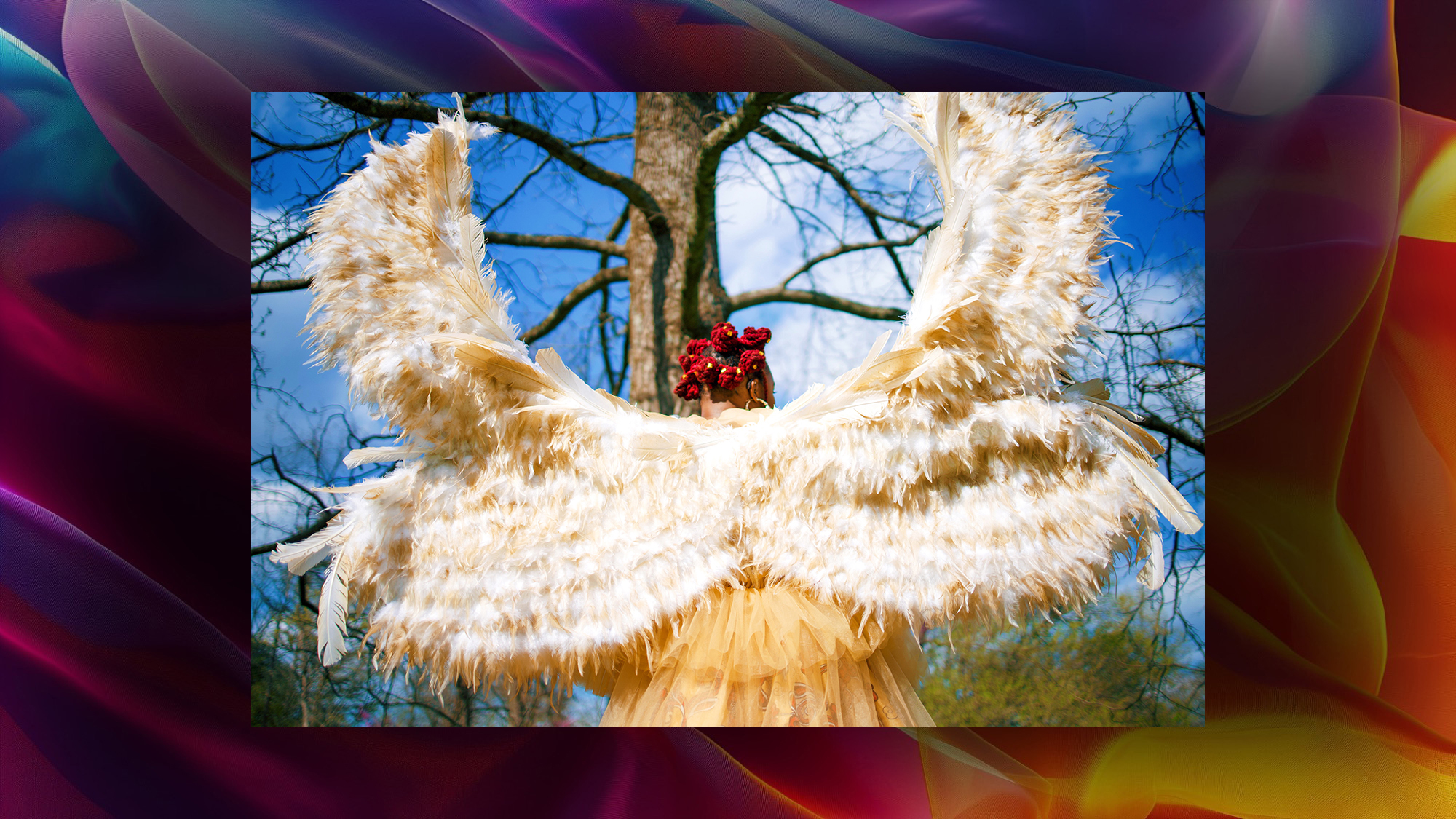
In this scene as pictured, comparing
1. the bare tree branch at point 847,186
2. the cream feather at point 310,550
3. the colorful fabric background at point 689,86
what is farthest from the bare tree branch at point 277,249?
the bare tree branch at point 847,186

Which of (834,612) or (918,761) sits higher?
(834,612)

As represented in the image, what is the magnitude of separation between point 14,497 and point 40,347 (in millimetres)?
355

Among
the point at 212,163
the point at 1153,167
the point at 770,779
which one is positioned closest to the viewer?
the point at 770,779

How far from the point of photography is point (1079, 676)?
7.95 feet

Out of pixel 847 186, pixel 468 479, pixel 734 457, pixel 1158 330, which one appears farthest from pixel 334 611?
pixel 1158 330

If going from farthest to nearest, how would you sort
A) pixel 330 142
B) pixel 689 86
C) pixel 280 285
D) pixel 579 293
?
pixel 579 293 < pixel 280 285 < pixel 330 142 < pixel 689 86

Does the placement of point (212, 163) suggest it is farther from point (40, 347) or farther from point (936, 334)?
point (936, 334)

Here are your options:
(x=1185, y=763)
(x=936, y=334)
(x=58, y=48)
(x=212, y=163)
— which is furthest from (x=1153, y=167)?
(x=58, y=48)

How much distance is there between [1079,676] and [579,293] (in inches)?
83.0

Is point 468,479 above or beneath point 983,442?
beneath

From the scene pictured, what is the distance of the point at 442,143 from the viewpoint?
67.6 inches

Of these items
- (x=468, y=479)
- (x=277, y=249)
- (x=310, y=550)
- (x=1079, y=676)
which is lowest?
(x=1079, y=676)

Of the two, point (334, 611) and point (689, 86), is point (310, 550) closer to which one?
point (334, 611)

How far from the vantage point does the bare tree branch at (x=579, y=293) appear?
111 inches
